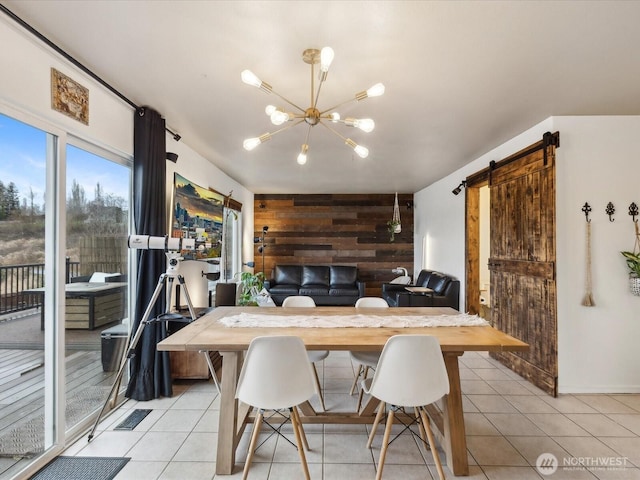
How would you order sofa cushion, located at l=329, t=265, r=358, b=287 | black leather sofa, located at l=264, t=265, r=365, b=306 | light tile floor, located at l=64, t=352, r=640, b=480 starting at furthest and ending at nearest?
sofa cushion, located at l=329, t=265, r=358, b=287, black leather sofa, located at l=264, t=265, r=365, b=306, light tile floor, located at l=64, t=352, r=640, b=480

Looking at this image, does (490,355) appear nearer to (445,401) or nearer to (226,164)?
(445,401)

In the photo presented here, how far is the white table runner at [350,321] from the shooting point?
78.5 inches

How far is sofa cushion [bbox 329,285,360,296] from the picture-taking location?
5.85m

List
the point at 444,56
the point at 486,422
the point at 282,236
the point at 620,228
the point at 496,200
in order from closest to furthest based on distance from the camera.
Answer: the point at 444,56, the point at 486,422, the point at 620,228, the point at 496,200, the point at 282,236

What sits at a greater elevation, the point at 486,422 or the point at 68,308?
the point at 68,308

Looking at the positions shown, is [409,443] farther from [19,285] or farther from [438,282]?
[438,282]

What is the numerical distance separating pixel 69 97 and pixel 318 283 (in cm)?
496

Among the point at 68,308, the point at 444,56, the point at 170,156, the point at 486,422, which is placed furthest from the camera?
the point at 170,156

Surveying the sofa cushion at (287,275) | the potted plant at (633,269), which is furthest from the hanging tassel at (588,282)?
the sofa cushion at (287,275)

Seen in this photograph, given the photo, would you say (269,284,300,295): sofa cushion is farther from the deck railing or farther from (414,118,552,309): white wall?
the deck railing

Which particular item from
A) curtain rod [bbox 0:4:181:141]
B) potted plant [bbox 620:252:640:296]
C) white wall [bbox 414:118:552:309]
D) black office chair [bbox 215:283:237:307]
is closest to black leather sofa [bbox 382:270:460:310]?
white wall [bbox 414:118:552:309]

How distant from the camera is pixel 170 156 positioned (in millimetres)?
2926

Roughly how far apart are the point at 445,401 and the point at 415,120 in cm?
225

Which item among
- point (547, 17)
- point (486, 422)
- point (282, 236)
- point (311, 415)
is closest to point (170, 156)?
point (311, 415)
